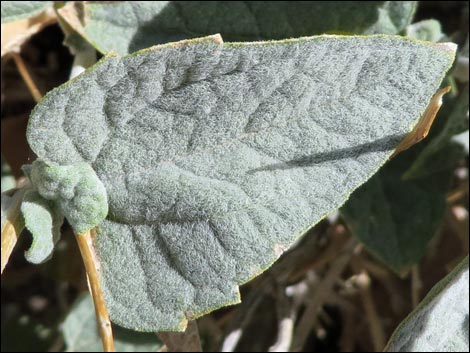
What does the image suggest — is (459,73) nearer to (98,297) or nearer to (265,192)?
(265,192)

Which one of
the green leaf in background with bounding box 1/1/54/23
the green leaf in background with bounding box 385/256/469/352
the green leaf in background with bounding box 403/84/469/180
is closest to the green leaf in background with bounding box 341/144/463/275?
the green leaf in background with bounding box 403/84/469/180

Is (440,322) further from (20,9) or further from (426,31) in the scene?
(20,9)

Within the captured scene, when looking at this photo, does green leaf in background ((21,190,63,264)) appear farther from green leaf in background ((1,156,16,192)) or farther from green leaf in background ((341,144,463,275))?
green leaf in background ((341,144,463,275))

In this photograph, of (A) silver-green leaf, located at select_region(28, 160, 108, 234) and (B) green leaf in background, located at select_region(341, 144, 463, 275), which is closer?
(A) silver-green leaf, located at select_region(28, 160, 108, 234)

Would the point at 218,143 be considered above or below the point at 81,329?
above

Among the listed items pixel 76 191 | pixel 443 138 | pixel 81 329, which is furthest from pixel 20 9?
pixel 443 138

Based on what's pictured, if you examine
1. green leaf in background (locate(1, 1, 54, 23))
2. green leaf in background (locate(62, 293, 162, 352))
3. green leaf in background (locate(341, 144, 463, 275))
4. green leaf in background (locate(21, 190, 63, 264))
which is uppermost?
green leaf in background (locate(1, 1, 54, 23))
